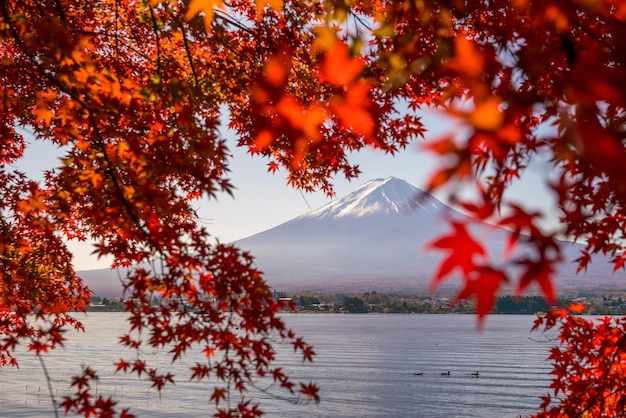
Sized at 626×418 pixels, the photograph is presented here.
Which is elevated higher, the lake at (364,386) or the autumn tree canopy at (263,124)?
the autumn tree canopy at (263,124)

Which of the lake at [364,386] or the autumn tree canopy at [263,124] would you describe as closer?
the autumn tree canopy at [263,124]

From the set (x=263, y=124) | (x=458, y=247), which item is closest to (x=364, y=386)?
(x=263, y=124)

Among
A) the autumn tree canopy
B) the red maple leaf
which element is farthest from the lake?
the red maple leaf

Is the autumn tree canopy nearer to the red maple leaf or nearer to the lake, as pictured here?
the red maple leaf

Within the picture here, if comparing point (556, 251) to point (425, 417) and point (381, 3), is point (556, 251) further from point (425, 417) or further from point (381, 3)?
point (425, 417)

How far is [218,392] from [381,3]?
13.1 feet

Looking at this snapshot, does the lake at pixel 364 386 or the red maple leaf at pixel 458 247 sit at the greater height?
the red maple leaf at pixel 458 247

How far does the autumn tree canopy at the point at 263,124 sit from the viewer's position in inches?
74.1

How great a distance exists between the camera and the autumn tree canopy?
6.18 ft

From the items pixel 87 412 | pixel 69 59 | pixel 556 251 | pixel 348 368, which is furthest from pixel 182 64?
pixel 348 368

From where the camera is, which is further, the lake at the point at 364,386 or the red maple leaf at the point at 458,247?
the lake at the point at 364,386

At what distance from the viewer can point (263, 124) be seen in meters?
6.90

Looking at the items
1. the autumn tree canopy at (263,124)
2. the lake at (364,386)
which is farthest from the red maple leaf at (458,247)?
the lake at (364,386)

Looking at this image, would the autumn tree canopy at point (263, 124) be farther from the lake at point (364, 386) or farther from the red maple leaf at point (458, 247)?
the lake at point (364, 386)
